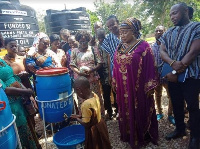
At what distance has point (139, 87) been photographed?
270 cm

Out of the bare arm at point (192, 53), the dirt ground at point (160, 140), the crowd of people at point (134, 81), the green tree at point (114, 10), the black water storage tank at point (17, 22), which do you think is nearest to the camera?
the crowd of people at point (134, 81)

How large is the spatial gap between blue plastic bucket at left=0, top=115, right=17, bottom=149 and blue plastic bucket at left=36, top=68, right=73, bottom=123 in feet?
2.42

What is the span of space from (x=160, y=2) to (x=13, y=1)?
46.3 feet

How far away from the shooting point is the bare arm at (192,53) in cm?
237

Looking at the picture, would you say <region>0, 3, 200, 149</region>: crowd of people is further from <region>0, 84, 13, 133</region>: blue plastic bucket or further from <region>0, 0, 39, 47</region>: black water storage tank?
<region>0, 0, 39, 47</region>: black water storage tank

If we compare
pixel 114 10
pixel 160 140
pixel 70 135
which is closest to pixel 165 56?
pixel 160 140

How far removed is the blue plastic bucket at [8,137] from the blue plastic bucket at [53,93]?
0.74 meters

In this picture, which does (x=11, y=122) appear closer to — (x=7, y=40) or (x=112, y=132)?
(x=7, y=40)

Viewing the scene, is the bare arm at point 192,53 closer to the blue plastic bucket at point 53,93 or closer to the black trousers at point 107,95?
the blue plastic bucket at point 53,93

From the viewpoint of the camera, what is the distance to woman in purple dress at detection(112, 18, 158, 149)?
2.66 meters

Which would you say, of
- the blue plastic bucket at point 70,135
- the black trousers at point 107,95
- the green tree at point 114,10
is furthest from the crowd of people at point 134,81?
the green tree at point 114,10

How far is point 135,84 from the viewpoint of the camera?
8.87ft

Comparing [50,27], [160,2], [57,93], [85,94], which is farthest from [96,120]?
[160,2]

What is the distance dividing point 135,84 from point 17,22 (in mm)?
4244
